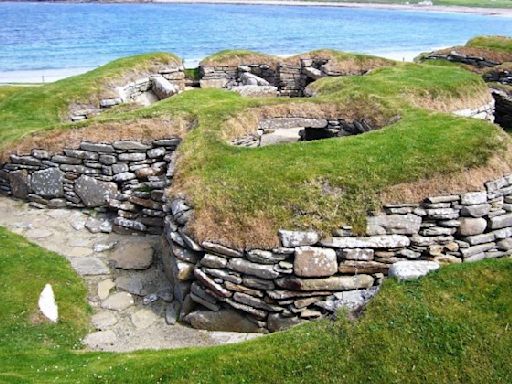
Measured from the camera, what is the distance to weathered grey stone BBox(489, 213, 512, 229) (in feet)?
A: 35.3

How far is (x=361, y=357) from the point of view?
24.8ft

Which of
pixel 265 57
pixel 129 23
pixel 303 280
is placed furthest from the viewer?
pixel 129 23

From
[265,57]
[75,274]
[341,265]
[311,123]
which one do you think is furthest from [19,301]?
[265,57]

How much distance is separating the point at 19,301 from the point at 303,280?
5.93m

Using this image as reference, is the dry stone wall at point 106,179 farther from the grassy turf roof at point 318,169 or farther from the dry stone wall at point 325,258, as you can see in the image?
the dry stone wall at point 325,258

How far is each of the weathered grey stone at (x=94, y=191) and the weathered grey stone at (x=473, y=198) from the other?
31.7 feet

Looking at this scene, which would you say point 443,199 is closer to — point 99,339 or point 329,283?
point 329,283

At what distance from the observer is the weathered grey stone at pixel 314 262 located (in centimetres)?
984

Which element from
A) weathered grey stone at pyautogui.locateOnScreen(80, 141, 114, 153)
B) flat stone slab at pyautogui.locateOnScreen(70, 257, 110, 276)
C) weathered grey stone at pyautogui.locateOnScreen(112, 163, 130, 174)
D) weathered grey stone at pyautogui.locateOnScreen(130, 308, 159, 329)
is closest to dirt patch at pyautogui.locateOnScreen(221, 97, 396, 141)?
weathered grey stone at pyautogui.locateOnScreen(112, 163, 130, 174)

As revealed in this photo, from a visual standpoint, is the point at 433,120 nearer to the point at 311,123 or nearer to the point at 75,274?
the point at 311,123

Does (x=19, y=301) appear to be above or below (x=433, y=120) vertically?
below

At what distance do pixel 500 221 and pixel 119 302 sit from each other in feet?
27.8

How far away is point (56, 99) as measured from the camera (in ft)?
66.6

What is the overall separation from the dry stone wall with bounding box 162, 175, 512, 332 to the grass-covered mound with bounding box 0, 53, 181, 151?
879cm
